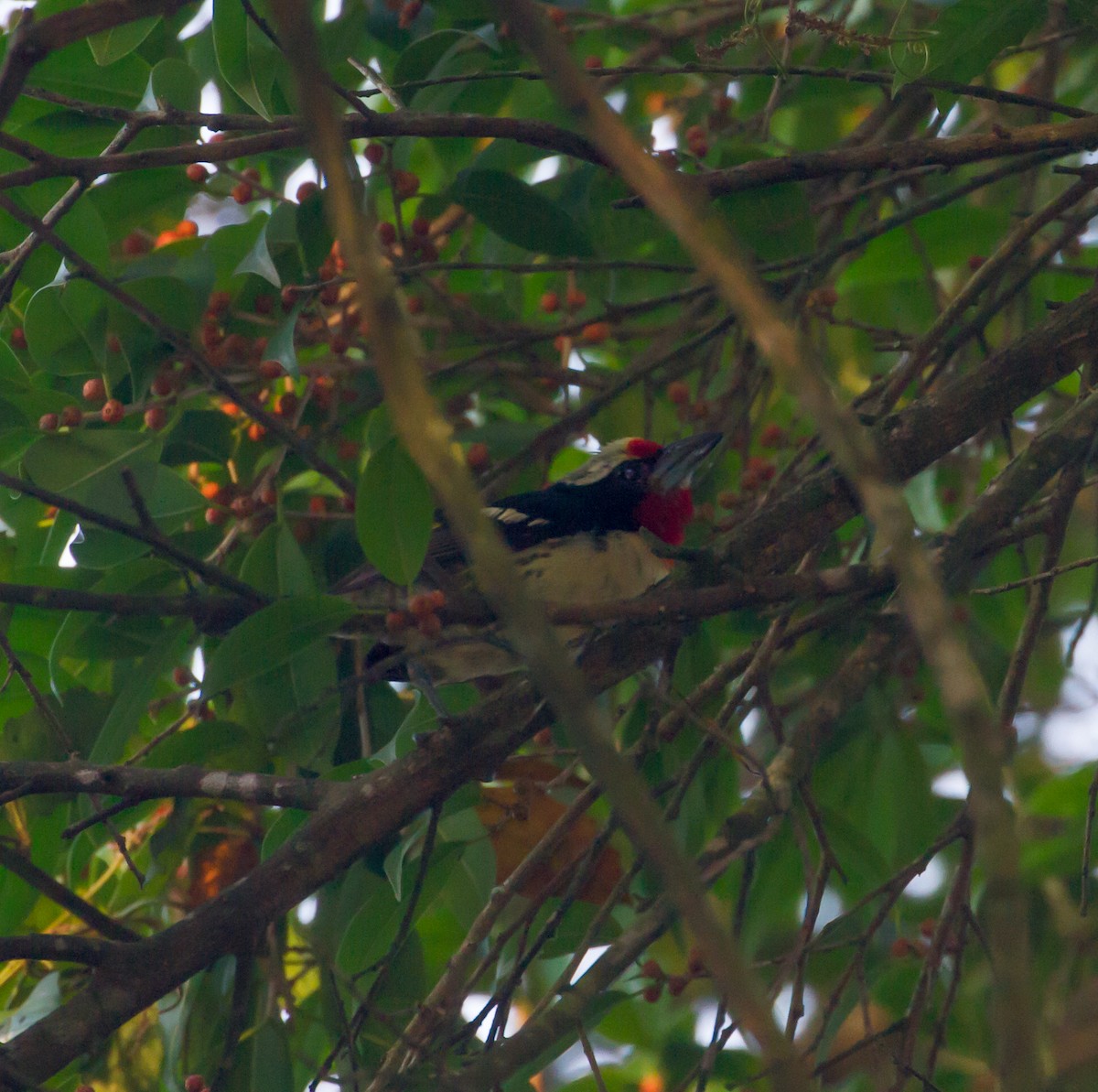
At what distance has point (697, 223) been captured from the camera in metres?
1.34

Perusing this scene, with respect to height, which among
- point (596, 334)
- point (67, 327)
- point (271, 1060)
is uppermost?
point (596, 334)

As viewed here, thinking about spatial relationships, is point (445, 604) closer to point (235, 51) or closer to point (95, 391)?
point (95, 391)

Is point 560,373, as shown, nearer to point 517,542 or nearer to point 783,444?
point 517,542

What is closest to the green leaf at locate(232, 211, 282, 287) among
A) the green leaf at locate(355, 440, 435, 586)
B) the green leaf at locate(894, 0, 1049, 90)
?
the green leaf at locate(355, 440, 435, 586)

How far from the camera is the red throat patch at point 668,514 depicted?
14.4 feet

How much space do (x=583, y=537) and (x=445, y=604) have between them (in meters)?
1.40

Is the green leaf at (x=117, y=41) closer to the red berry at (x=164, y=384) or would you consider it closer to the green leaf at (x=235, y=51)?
the green leaf at (x=235, y=51)

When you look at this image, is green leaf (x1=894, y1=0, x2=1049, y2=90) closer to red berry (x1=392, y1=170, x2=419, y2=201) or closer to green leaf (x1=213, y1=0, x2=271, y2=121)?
red berry (x1=392, y1=170, x2=419, y2=201)

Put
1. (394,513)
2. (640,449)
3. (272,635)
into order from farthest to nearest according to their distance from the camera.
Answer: (640,449)
(272,635)
(394,513)

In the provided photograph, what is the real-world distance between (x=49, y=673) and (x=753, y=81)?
10.4 feet

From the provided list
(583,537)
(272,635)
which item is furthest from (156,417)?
(583,537)

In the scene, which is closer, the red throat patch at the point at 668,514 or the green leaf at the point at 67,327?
the green leaf at the point at 67,327

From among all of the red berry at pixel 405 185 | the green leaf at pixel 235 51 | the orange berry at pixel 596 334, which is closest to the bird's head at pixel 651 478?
the orange berry at pixel 596 334

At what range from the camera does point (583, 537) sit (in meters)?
4.35
